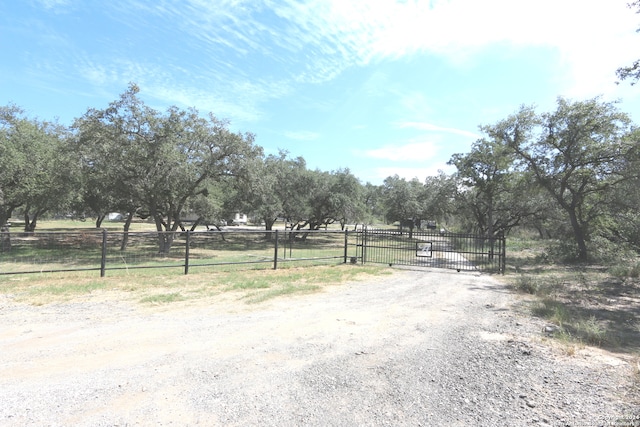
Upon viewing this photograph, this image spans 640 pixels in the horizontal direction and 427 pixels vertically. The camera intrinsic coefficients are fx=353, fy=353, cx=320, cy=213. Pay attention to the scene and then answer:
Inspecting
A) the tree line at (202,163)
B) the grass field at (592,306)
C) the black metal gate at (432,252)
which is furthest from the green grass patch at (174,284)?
the tree line at (202,163)

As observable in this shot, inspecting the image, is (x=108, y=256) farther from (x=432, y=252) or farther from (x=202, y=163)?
(x=432, y=252)

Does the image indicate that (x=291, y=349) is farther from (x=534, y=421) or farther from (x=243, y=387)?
(x=534, y=421)

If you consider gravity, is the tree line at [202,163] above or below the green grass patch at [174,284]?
above

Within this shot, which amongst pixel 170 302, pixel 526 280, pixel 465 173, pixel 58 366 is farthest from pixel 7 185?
pixel 465 173

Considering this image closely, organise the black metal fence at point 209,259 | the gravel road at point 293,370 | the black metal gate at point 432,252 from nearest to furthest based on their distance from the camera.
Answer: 1. the gravel road at point 293,370
2. the black metal fence at point 209,259
3. the black metal gate at point 432,252

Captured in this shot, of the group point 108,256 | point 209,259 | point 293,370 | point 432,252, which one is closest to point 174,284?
point 293,370

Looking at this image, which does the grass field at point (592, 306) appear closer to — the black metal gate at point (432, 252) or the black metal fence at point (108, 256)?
the black metal gate at point (432, 252)

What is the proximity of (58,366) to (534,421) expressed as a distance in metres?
4.72

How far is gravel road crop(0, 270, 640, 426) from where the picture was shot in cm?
299

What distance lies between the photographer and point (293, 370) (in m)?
3.88

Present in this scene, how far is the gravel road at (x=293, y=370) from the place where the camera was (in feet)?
9.80

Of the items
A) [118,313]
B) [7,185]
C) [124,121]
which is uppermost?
[124,121]

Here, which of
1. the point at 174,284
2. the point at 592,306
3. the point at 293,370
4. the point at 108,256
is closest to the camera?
the point at 293,370

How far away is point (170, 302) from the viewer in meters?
6.98
